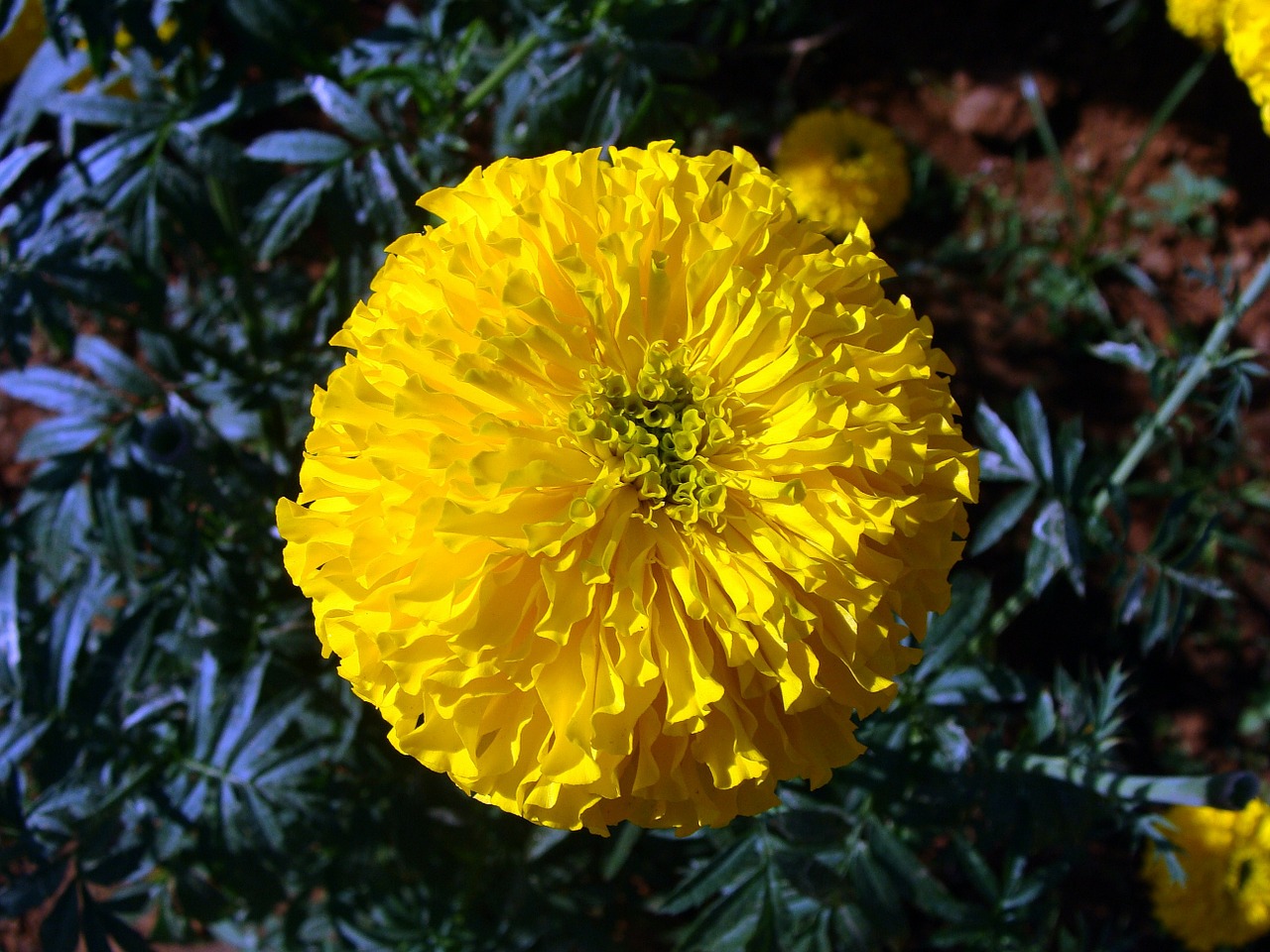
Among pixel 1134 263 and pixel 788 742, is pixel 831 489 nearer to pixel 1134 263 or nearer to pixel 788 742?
pixel 788 742

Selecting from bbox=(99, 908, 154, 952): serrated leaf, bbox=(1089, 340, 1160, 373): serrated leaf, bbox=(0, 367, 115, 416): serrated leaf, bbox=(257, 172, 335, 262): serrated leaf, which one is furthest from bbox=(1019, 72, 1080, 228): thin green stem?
bbox=(99, 908, 154, 952): serrated leaf

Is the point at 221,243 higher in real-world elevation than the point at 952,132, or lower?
lower

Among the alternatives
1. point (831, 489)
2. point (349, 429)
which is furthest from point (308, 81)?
point (831, 489)

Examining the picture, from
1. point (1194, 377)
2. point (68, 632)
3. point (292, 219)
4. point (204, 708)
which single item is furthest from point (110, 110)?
point (1194, 377)

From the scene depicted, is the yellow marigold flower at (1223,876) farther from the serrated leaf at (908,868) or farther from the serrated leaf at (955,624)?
the serrated leaf at (955,624)

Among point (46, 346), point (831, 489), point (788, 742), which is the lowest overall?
point (46, 346)

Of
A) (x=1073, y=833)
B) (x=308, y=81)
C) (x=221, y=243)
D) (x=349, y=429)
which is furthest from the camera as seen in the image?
(x=221, y=243)

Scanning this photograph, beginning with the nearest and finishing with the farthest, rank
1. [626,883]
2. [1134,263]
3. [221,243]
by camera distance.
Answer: [221,243]
[626,883]
[1134,263]

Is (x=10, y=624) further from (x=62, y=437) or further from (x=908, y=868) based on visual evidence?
(x=908, y=868)
